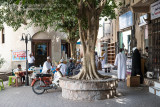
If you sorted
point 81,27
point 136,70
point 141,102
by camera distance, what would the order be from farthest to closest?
point 136,70
point 81,27
point 141,102

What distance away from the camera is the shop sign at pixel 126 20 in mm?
15432

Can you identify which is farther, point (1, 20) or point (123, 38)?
point (123, 38)

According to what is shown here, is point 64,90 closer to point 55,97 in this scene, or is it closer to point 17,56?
point 55,97

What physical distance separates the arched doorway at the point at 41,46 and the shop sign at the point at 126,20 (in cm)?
711

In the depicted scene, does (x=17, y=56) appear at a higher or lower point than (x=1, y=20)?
lower

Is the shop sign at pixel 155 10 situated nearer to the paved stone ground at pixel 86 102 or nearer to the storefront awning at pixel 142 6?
the storefront awning at pixel 142 6

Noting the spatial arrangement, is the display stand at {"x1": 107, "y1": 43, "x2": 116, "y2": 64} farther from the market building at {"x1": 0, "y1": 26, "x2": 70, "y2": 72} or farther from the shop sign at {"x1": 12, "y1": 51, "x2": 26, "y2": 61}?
the shop sign at {"x1": 12, "y1": 51, "x2": 26, "y2": 61}

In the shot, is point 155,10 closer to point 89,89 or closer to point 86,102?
point 89,89

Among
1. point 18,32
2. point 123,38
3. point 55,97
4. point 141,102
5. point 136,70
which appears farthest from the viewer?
point 18,32

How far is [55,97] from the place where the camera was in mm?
8195

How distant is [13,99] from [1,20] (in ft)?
28.6

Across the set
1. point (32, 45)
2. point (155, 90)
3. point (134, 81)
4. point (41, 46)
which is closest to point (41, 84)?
point (134, 81)

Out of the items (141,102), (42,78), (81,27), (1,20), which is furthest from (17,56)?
(141,102)

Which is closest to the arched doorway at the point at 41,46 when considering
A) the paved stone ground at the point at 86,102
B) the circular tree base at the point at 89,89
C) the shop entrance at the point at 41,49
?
the shop entrance at the point at 41,49
